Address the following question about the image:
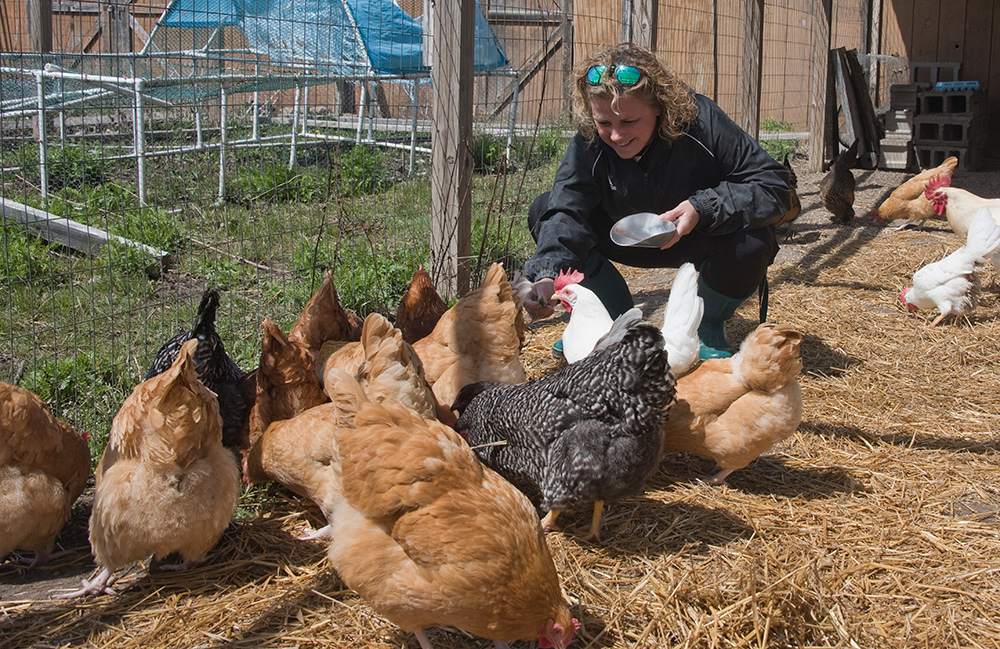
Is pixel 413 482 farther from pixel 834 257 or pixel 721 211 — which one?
pixel 834 257

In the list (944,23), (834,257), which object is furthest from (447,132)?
(944,23)

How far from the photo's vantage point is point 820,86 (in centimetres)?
1000

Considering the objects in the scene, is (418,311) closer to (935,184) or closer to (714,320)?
(714,320)

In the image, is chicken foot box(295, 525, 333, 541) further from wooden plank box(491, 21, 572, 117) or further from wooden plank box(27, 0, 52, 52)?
wooden plank box(491, 21, 572, 117)

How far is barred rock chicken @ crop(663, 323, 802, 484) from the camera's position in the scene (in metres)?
3.12

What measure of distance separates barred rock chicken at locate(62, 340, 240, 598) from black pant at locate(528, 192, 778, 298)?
2.39m

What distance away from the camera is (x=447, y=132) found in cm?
460

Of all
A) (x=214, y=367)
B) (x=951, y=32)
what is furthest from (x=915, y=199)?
(x=214, y=367)

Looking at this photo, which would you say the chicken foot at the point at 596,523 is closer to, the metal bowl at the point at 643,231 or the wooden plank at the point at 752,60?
the metal bowl at the point at 643,231

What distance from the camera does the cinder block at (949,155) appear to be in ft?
33.4

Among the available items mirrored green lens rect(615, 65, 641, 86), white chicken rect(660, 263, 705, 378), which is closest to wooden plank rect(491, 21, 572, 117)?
mirrored green lens rect(615, 65, 641, 86)

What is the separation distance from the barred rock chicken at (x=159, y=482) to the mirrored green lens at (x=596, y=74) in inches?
85.1

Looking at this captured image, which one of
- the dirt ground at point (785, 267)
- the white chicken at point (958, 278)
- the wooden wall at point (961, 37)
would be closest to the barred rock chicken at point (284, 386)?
the dirt ground at point (785, 267)

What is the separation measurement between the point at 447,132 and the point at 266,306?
155 centimetres
